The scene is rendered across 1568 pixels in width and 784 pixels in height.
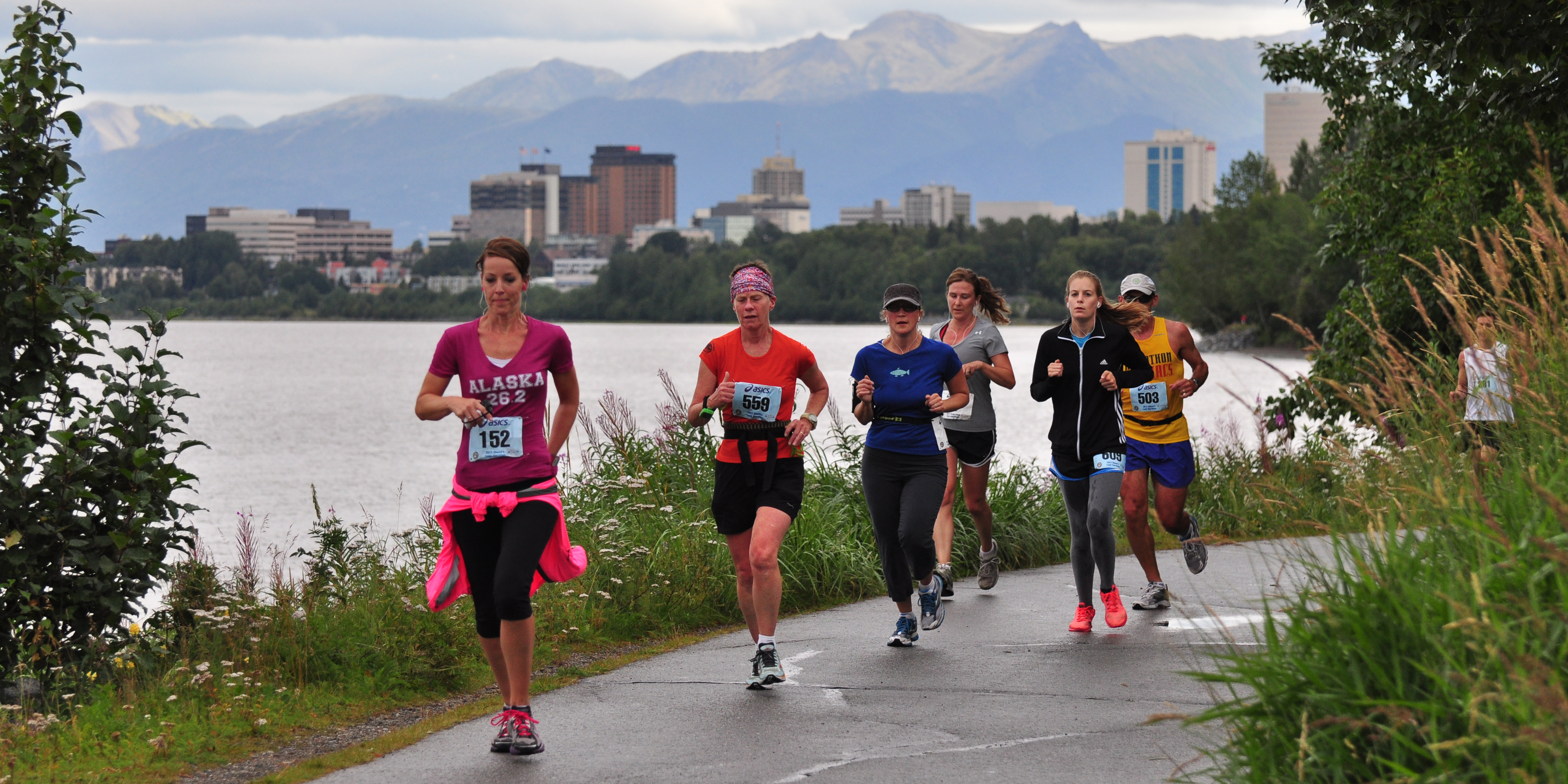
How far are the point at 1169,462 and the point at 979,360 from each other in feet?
4.50

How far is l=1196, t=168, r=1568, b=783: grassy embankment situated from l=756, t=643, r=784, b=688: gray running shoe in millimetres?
2841

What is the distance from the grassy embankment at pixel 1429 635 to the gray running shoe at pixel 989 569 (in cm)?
541

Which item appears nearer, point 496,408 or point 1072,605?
point 496,408

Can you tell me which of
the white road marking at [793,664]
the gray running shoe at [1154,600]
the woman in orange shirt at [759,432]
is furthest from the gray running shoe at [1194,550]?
the woman in orange shirt at [759,432]

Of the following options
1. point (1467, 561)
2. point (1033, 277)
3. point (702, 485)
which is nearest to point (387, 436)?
point (702, 485)

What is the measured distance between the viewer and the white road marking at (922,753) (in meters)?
5.90

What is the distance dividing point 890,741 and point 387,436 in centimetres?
4360

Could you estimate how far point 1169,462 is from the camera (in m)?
9.44

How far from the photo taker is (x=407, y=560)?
10734 millimetres

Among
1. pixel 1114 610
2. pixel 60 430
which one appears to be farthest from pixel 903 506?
pixel 60 430

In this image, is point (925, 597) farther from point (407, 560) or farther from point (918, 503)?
point (407, 560)

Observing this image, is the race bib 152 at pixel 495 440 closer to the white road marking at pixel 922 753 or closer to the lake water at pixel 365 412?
the white road marking at pixel 922 753

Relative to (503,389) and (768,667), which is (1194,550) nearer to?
(768,667)

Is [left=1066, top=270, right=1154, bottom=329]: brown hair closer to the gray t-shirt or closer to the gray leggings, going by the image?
the gray t-shirt
